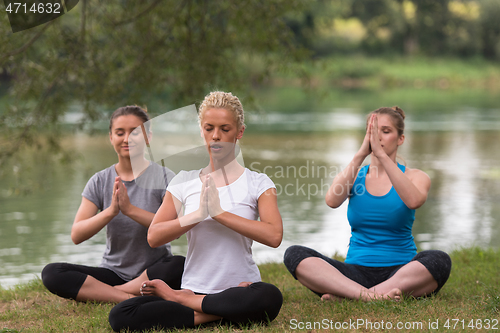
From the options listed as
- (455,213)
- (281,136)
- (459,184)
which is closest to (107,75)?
(455,213)

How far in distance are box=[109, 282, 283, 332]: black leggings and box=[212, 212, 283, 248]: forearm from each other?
306 mm

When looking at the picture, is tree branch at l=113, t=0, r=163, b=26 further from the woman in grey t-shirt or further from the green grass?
the green grass

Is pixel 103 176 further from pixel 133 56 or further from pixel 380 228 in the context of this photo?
pixel 133 56

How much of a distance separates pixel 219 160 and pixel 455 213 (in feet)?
19.6

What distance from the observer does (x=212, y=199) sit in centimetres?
305

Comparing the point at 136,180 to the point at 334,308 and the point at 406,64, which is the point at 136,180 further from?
the point at 406,64

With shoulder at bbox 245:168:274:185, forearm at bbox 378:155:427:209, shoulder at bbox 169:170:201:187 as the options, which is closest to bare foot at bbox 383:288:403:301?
forearm at bbox 378:155:427:209

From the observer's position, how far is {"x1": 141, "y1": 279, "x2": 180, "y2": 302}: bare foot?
3.29 metres

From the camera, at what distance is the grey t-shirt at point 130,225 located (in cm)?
387

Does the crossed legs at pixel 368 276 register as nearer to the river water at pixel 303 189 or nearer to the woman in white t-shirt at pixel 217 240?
the woman in white t-shirt at pixel 217 240

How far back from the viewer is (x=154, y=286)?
10.9 feet

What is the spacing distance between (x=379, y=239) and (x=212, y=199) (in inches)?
55.1

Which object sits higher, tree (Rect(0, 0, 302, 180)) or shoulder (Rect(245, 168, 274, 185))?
tree (Rect(0, 0, 302, 180))

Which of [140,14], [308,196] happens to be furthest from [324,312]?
[308,196]
